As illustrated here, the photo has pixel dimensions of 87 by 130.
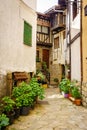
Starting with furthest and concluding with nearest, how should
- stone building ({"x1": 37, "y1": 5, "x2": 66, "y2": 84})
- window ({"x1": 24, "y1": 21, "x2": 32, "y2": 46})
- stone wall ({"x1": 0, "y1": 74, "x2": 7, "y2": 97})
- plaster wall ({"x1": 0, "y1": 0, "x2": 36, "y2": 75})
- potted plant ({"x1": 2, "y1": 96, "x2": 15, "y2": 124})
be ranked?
stone building ({"x1": 37, "y1": 5, "x2": 66, "y2": 84}) < window ({"x1": 24, "y1": 21, "x2": 32, "y2": 46}) < plaster wall ({"x1": 0, "y1": 0, "x2": 36, "y2": 75}) < stone wall ({"x1": 0, "y1": 74, "x2": 7, "y2": 97}) < potted plant ({"x1": 2, "y1": 96, "x2": 15, "y2": 124})

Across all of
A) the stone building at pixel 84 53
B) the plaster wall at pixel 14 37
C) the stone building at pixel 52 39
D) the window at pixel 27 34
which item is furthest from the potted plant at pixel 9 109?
the stone building at pixel 52 39

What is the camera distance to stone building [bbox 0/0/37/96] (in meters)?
8.92

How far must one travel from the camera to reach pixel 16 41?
10484mm

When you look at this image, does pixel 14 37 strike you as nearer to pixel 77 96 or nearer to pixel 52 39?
pixel 77 96

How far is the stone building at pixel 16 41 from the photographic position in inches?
351

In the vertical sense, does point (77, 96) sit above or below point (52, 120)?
above

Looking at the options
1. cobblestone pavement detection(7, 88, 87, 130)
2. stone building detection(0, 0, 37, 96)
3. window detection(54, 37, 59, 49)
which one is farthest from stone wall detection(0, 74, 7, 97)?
window detection(54, 37, 59, 49)

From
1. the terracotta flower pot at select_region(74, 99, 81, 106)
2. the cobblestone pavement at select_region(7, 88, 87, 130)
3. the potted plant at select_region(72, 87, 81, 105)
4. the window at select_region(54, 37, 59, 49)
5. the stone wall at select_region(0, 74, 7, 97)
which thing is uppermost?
the window at select_region(54, 37, 59, 49)

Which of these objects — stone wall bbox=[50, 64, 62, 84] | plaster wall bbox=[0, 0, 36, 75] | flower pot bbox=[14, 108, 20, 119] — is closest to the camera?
flower pot bbox=[14, 108, 20, 119]

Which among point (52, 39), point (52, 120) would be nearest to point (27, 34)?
point (52, 120)

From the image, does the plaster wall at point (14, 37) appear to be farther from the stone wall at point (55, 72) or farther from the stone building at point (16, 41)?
the stone wall at point (55, 72)

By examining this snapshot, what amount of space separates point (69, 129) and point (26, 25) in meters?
6.68

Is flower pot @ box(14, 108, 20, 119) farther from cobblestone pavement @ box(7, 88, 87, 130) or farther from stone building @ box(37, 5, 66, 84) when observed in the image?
stone building @ box(37, 5, 66, 84)

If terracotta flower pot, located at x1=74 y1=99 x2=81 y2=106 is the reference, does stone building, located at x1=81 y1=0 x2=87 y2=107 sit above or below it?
above
